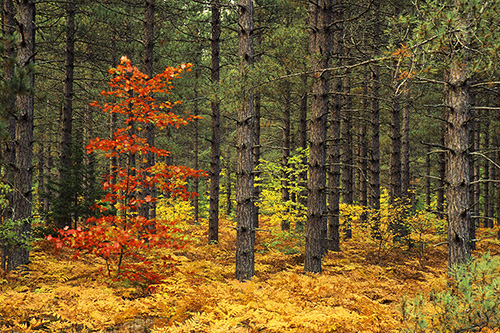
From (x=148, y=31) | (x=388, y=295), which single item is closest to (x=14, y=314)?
(x=388, y=295)

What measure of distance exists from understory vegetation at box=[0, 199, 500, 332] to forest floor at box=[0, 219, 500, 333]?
2 centimetres

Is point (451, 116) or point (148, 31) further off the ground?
point (148, 31)

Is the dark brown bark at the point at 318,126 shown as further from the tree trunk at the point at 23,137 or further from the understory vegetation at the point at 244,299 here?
the tree trunk at the point at 23,137

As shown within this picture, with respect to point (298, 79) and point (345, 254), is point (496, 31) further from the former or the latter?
point (345, 254)

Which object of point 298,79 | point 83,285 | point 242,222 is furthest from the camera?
point 298,79

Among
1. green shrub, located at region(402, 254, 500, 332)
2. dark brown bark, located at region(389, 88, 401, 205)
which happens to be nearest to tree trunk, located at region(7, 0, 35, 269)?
green shrub, located at region(402, 254, 500, 332)

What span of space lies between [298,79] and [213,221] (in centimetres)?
623

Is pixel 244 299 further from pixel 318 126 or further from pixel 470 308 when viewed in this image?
pixel 318 126

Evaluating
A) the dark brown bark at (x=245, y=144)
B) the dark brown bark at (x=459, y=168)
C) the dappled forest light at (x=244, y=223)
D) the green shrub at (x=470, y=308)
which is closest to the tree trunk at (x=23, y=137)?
the dappled forest light at (x=244, y=223)

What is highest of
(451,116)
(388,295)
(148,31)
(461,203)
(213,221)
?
(148,31)

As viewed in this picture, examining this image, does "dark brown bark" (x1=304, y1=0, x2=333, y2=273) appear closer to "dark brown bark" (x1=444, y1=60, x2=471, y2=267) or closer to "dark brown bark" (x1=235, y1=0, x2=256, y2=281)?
"dark brown bark" (x1=235, y1=0, x2=256, y2=281)

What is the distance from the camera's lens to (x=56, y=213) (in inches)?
399

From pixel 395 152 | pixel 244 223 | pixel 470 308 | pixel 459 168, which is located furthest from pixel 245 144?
pixel 395 152

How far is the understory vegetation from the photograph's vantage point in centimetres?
441
